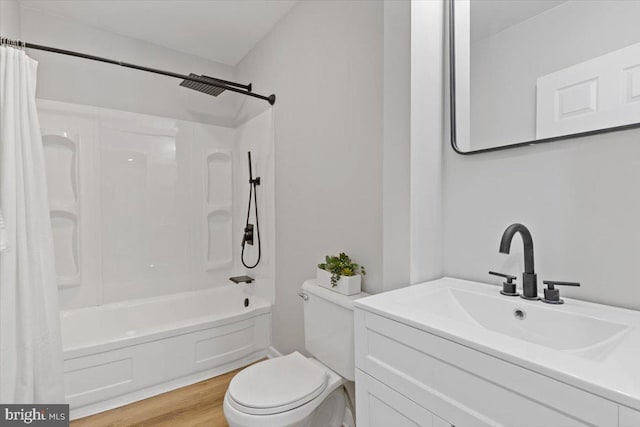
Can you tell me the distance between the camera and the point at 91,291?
2.41 metres

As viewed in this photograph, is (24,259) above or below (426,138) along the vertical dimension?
below

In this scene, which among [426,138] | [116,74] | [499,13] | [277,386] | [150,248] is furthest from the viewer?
[150,248]

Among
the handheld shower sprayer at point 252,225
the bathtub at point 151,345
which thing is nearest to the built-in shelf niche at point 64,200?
the bathtub at point 151,345

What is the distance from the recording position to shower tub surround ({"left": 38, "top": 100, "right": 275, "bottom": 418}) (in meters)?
2.01

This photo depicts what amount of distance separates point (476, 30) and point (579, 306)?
1.08 m

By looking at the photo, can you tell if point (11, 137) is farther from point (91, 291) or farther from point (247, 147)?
point (247, 147)

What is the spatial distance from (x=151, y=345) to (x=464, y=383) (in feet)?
6.51

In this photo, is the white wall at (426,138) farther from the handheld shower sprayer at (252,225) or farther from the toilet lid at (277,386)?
the handheld shower sprayer at (252,225)

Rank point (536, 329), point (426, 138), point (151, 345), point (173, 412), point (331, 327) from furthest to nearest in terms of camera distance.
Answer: point (151, 345) < point (173, 412) < point (331, 327) < point (426, 138) < point (536, 329)

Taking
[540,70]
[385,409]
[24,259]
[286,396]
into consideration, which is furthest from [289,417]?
[540,70]

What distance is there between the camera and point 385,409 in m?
0.95

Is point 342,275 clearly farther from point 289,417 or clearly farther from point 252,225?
point 252,225

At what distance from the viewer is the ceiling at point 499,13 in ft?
3.57

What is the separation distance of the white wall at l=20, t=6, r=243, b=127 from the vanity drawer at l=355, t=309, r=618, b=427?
2.60 meters
